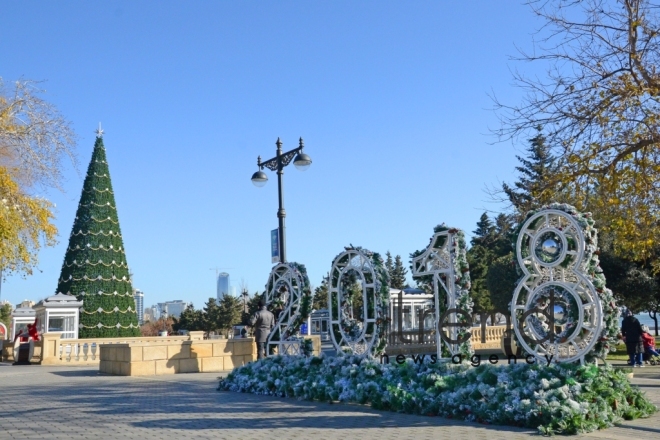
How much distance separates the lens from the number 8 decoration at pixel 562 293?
10.1m

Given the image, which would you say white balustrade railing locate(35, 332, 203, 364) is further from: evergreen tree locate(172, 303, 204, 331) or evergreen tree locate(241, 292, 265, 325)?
evergreen tree locate(172, 303, 204, 331)

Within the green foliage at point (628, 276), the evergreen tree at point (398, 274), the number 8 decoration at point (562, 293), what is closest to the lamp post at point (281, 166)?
the number 8 decoration at point (562, 293)

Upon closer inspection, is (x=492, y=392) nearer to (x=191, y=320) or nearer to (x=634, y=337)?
(x=634, y=337)

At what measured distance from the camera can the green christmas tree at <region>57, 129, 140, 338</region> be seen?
113 feet

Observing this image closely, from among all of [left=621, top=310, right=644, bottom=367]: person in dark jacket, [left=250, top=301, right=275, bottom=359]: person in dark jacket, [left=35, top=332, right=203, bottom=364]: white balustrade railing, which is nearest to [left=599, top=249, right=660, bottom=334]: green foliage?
[left=621, top=310, right=644, bottom=367]: person in dark jacket

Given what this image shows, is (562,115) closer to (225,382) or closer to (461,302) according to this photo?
(461,302)

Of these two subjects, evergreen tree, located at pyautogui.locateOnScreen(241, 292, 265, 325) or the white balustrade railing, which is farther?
the white balustrade railing

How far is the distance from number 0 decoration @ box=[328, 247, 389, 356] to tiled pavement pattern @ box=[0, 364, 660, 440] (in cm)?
174

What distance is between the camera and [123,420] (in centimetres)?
1057

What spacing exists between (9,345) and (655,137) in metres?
29.4

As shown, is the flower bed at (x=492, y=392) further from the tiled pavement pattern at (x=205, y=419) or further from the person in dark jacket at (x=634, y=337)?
the person in dark jacket at (x=634, y=337)

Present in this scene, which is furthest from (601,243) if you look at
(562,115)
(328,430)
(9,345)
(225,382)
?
(9,345)

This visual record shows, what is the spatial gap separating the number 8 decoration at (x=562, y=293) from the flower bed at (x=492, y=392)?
487 mm

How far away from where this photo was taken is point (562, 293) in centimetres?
1052
